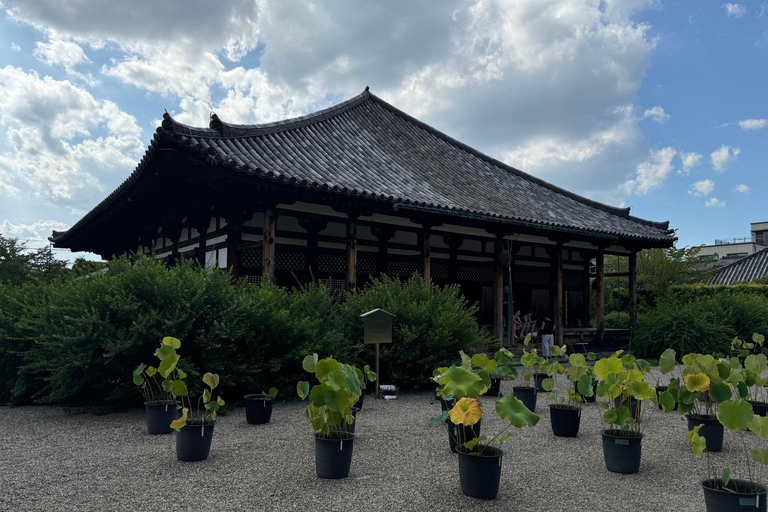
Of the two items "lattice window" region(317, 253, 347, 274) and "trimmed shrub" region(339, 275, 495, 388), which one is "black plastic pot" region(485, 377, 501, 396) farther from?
"lattice window" region(317, 253, 347, 274)

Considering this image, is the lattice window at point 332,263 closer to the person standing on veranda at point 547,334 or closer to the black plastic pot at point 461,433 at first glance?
the person standing on veranda at point 547,334

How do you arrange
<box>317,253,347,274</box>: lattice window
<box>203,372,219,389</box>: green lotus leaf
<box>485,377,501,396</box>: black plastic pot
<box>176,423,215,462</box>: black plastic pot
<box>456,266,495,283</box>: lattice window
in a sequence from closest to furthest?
<box>176,423,215,462</box>: black plastic pot
<box>203,372,219,389</box>: green lotus leaf
<box>485,377,501,396</box>: black plastic pot
<box>317,253,347,274</box>: lattice window
<box>456,266,495,283</box>: lattice window

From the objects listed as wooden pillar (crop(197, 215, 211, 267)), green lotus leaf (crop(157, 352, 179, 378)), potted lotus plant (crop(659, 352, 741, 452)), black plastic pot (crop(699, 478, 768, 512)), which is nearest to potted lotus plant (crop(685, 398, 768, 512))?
black plastic pot (crop(699, 478, 768, 512))

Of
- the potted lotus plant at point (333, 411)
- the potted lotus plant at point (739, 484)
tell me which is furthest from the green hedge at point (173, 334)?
the potted lotus plant at point (739, 484)

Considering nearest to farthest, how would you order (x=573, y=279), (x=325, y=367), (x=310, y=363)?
(x=325, y=367) → (x=310, y=363) → (x=573, y=279)

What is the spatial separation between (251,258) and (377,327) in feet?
11.6

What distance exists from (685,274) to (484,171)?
44.4 feet

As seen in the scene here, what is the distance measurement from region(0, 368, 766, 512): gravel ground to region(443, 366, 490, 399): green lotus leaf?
0.68m

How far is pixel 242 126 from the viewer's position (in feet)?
32.1

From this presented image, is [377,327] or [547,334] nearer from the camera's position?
[377,327]

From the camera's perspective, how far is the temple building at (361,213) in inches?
338

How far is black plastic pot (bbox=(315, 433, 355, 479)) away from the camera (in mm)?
3742

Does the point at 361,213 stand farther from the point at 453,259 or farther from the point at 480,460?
the point at 480,460

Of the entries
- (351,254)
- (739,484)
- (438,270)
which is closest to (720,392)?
(739,484)
